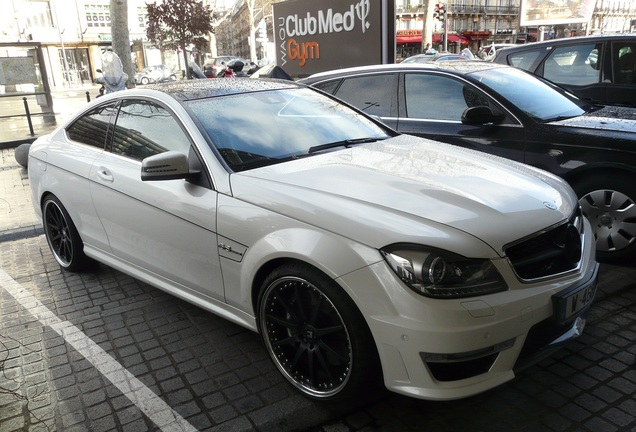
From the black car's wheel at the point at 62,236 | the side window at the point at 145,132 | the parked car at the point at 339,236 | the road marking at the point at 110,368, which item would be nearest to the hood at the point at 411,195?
the parked car at the point at 339,236

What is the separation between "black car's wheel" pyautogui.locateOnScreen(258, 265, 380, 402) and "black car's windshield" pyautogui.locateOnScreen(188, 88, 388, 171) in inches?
31.2

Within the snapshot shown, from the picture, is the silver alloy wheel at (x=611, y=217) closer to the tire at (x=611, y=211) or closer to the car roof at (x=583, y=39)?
the tire at (x=611, y=211)

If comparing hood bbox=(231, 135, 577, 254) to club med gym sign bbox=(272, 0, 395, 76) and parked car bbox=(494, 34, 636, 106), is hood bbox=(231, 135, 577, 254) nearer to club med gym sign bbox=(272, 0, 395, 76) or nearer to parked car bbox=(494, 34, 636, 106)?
parked car bbox=(494, 34, 636, 106)

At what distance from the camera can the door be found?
3.12 meters

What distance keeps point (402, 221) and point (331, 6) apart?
8.67 metres

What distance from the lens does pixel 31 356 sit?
3.40m

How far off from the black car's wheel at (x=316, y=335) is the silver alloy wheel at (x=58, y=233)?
8.04ft

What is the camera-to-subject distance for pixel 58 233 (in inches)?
188

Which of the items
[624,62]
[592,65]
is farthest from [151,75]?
[624,62]

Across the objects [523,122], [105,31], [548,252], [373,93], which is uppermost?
[105,31]

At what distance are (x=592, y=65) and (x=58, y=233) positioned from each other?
6362 millimetres

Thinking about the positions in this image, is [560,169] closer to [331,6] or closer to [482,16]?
[331,6]

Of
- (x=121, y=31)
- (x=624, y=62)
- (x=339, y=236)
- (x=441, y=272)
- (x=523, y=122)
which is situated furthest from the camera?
(x=121, y=31)

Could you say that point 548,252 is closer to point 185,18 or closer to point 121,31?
point 121,31
